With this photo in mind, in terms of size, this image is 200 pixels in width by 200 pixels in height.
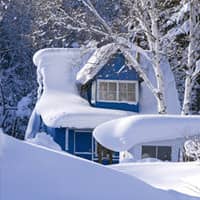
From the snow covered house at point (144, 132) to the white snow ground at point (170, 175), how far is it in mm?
6542

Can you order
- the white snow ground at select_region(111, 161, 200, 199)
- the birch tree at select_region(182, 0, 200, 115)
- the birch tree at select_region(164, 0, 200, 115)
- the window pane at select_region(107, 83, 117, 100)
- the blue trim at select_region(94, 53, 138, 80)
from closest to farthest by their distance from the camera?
1. the white snow ground at select_region(111, 161, 200, 199)
2. the birch tree at select_region(182, 0, 200, 115)
3. the birch tree at select_region(164, 0, 200, 115)
4. the blue trim at select_region(94, 53, 138, 80)
5. the window pane at select_region(107, 83, 117, 100)

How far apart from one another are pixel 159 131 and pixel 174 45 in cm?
609

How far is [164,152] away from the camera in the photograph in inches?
661

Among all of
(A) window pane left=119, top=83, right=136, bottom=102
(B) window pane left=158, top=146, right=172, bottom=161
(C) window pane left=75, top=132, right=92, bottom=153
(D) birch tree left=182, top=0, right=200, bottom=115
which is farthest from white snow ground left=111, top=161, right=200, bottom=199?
(A) window pane left=119, top=83, right=136, bottom=102

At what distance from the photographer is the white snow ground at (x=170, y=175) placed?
6160 mm

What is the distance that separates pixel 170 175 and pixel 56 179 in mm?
3045

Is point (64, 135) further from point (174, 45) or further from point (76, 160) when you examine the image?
point (76, 160)

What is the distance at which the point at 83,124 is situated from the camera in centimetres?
2181

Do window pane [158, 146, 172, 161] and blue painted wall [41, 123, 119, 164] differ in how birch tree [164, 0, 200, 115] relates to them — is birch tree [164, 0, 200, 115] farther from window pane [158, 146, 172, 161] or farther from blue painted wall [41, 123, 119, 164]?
blue painted wall [41, 123, 119, 164]

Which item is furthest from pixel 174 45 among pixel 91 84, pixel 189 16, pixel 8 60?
pixel 8 60

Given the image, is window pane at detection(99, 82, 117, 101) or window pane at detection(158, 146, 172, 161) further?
window pane at detection(99, 82, 117, 101)

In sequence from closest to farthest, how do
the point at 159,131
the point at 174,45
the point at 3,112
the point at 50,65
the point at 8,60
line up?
the point at 159,131, the point at 174,45, the point at 50,65, the point at 3,112, the point at 8,60

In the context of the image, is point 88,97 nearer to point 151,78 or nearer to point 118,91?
point 118,91

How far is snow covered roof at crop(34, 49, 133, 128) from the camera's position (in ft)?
71.1
